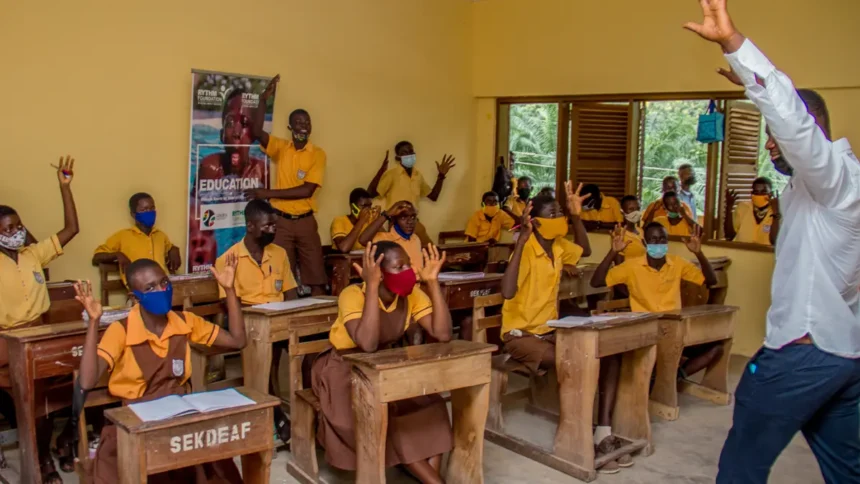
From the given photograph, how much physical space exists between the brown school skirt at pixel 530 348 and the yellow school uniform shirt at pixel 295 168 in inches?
100

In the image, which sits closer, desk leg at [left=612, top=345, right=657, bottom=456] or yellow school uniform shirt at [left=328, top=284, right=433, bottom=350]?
yellow school uniform shirt at [left=328, top=284, right=433, bottom=350]

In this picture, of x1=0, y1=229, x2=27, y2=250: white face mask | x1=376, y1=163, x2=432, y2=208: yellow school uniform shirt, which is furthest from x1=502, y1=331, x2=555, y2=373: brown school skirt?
x1=376, y1=163, x2=432, y2=208: yellow school uniform shirt

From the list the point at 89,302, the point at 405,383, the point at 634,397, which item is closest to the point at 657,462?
the point at 634,397

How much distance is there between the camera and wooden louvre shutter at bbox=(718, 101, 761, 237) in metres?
7.27

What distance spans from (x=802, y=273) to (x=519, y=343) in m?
2.20

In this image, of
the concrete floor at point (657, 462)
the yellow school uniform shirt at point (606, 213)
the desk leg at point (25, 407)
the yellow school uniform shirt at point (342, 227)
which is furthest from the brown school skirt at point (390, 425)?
the yellow school uniform shirt at point (606, 213)

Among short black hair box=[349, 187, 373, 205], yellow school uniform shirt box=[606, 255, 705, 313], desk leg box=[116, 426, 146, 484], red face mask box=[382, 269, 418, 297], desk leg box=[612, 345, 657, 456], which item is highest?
short black hair box=[349, 187, 373, 205]

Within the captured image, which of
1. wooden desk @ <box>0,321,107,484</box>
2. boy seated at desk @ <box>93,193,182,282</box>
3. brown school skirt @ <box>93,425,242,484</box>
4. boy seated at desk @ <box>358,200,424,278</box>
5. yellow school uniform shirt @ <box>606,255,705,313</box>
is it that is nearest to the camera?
→ brown school skirt @ <box>93,425,242,484</box>

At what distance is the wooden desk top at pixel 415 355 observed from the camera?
315cm

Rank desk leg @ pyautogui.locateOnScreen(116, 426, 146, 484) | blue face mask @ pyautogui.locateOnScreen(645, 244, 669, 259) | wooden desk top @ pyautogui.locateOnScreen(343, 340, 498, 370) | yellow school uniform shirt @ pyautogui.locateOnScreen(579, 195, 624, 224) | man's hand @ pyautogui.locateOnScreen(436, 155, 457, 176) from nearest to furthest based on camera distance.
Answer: desk leg @ pyautogui.locateOnScreen(116, 426, 146, 484) → wooden desk top @ pyautogui.locateOnScreen(343, 340, 498, 370) → blue face mask @ pyautogui.locateOnScreen(645, 244, 669, 259) → yellow school uniform shirt @ pyautogui.locateOnScreen(579, 195, 624, 224) → man's hand @ pyautogui.locateOnScreen(436, 155, 457, 176)

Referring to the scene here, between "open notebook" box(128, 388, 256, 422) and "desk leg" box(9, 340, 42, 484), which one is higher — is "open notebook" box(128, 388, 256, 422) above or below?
above

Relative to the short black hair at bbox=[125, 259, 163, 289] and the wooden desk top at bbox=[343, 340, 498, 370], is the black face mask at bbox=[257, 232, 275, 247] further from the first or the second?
the wooden desk top at bbox=[343, 340, 498, 370]

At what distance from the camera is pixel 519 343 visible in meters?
4.39

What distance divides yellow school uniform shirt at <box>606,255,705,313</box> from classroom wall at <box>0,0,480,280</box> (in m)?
3.22
